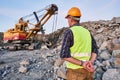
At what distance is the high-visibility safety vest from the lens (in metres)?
3.40

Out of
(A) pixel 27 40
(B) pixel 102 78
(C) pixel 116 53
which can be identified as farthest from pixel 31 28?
(B) pixel 102 78

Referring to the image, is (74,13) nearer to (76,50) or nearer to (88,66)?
(76,50)

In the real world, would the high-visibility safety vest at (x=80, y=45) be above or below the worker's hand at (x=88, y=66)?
above

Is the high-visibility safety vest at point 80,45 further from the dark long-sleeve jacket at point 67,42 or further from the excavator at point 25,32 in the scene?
the excavator at point 25,32

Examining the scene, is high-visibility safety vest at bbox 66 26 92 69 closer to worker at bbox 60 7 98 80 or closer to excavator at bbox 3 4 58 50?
worker at bbox 60 7 98 80

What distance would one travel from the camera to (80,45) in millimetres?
3420

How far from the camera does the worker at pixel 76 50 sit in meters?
3.37

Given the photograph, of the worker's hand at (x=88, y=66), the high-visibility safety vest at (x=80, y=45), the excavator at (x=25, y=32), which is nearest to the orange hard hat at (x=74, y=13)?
the high-visibility safety vest at (x=80, y=45)

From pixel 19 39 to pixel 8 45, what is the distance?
6.14ft

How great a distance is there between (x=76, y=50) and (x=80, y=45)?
8 centimetres

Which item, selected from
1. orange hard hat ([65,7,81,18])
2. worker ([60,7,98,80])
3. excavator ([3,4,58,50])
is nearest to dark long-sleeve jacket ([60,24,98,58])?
worker ([60,7,98,80])

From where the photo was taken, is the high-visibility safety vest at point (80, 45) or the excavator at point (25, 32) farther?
the excavator at point (25, 32)

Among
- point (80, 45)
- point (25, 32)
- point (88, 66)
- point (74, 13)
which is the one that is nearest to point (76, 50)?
point (80, 45)

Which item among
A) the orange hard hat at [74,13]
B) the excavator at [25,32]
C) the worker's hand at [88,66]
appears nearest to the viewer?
the worker's hand at [88,66]
